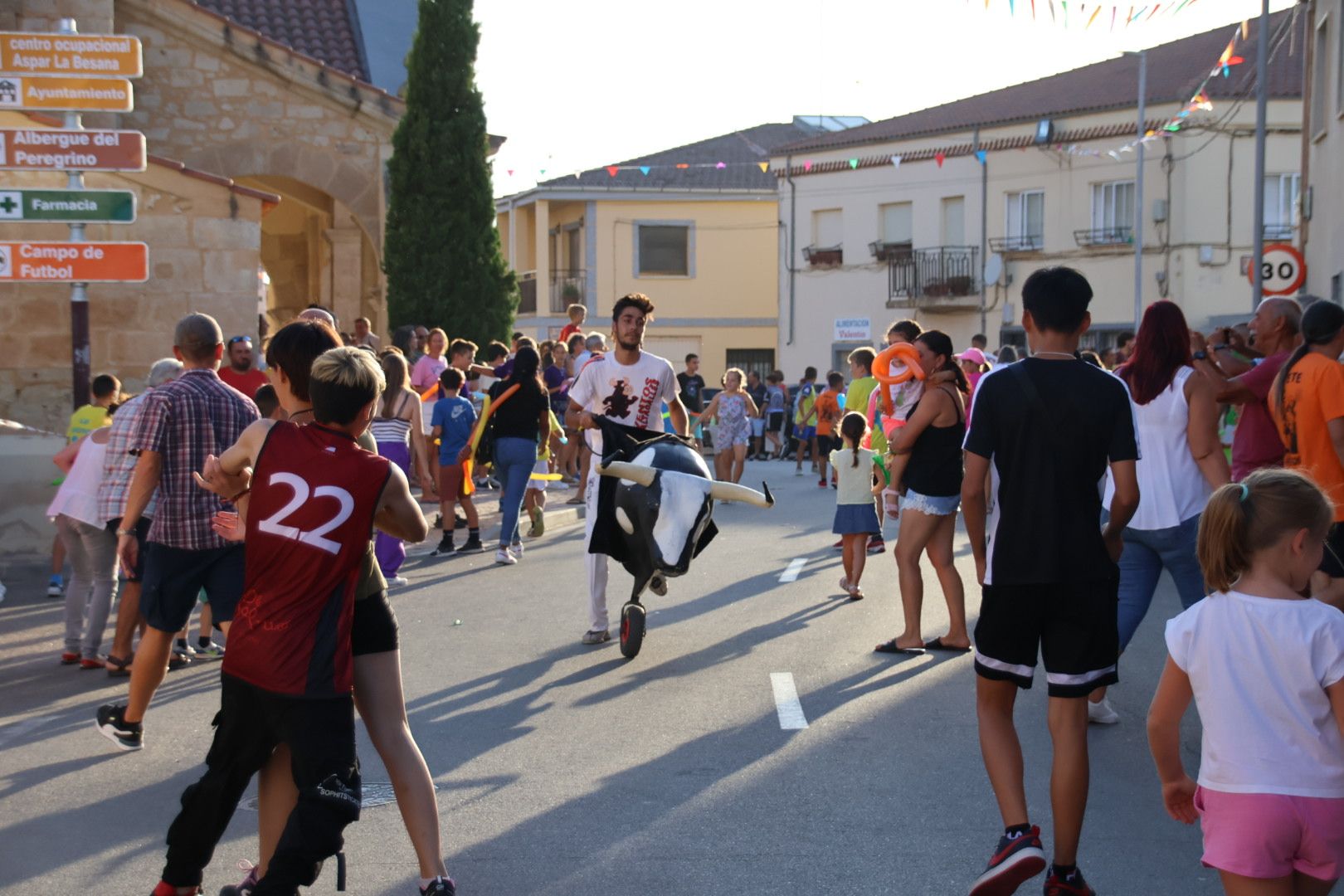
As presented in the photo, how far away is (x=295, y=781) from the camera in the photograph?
4.16m

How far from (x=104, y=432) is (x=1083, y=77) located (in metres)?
37.1

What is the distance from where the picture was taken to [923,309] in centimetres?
4153

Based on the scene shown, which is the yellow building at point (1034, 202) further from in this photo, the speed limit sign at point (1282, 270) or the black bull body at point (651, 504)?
the black bull body at point (651, 504)

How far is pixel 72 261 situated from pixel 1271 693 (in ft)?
40.2

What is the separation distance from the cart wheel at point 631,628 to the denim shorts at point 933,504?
5.48ft

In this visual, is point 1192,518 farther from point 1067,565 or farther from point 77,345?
point 77,345

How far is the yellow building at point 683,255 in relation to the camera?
49938 mm

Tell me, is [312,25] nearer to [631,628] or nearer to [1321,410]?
[631,628]

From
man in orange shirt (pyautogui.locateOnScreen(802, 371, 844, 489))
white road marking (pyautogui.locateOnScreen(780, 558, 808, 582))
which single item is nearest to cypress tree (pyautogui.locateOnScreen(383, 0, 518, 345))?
man in orange shirt (pyautogui.locateOnScreen(802, 371, 844, 489))

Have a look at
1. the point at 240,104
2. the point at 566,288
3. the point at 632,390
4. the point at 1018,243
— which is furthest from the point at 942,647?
the point at 566,288

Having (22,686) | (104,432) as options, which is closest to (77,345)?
(104,432)

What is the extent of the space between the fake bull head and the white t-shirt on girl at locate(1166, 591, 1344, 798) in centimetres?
496

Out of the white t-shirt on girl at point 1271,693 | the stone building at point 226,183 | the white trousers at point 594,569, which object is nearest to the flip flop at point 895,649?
the white trousers at point 594,569

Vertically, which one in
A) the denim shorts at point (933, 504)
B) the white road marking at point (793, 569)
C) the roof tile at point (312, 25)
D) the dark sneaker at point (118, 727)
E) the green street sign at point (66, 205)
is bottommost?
the white road marking at point (793, 569)
